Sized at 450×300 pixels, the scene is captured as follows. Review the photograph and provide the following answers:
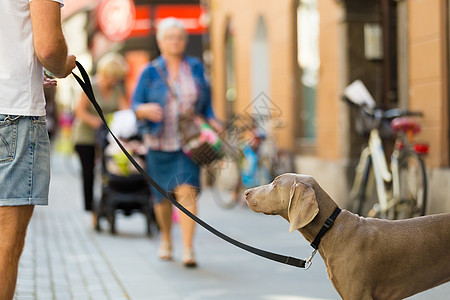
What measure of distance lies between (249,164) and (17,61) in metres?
8.78

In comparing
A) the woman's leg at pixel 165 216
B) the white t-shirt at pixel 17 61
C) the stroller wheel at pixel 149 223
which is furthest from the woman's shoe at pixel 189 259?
the white t-shirt at pixel 17 61

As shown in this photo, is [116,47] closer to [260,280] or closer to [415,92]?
[415,92]

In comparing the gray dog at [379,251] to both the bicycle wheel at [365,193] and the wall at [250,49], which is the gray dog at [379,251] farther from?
the wall at [250,49]

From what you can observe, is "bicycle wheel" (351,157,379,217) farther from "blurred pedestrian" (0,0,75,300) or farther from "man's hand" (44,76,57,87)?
"blurred pedestrian" (0,0,75,300)

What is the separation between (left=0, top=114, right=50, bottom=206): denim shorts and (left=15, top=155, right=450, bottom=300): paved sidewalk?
2.25 metres

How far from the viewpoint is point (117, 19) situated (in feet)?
77.2

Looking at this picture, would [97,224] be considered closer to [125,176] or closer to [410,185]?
[125,176]

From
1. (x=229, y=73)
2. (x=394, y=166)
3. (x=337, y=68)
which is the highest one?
(x=229, y=73)

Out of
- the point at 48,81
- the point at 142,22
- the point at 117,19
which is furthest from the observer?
the point at 142,22

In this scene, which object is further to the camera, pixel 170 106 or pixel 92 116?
pixel 92 116

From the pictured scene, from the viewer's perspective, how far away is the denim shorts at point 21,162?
12.0ft

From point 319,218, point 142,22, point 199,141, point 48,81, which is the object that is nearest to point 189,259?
point 199,141

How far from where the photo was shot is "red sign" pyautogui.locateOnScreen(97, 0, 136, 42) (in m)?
23.1

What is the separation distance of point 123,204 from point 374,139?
300 centimetres
